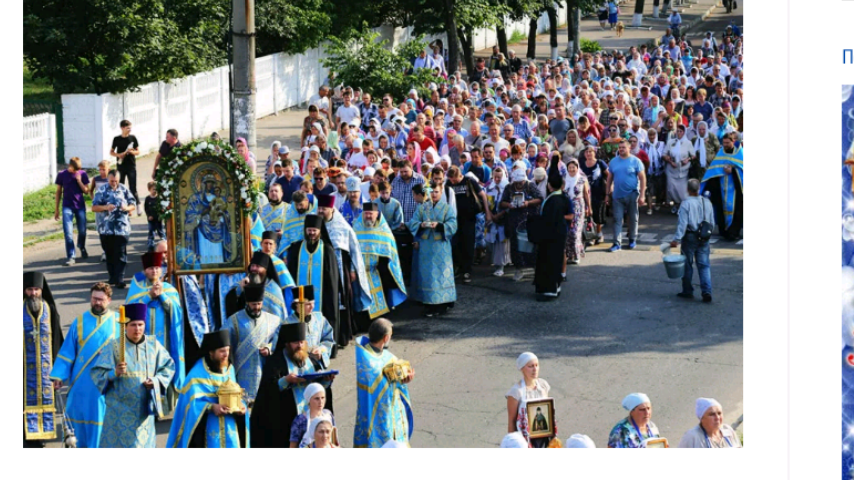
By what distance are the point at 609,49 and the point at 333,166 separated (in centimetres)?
2854

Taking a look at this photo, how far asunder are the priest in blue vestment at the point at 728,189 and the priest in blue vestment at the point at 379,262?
18.5 ft

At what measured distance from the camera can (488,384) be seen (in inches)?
504

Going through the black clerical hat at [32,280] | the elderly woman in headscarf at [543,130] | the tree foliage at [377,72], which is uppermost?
the tree foliage at [377,72]

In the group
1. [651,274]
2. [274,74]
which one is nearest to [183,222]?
[651,274]

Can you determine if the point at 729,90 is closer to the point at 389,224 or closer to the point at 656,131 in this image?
the point at 656,131

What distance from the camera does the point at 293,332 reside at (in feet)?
34.0

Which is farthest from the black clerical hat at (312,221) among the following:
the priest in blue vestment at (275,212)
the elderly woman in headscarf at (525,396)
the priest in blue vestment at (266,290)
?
the elderly woman in headscarf at (525,396)

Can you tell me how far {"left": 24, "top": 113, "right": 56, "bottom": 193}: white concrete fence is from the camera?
2133 centimetres

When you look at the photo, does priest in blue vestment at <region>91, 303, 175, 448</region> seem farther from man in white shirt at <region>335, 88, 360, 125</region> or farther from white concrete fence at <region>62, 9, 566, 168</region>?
white concrete fence at <region>62, 9, 566, 168</region>

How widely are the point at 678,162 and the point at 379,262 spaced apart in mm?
6494

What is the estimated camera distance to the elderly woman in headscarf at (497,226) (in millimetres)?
16516

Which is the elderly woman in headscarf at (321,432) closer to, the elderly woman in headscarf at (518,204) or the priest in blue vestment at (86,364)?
the priest in blue vestment at (86,364)

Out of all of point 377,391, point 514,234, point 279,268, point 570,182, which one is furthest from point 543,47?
point 377,391

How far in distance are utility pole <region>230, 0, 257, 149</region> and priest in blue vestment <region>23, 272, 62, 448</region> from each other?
673 centimetres
